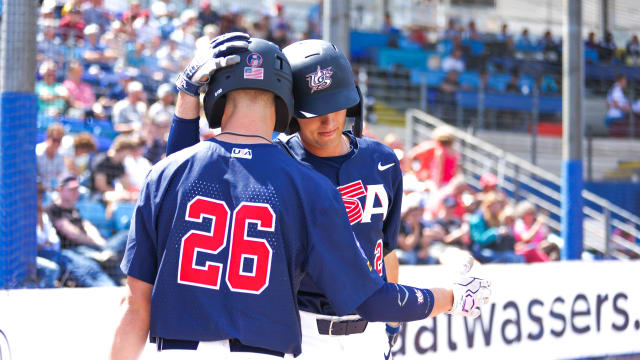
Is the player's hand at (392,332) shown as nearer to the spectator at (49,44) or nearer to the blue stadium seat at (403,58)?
the spectator at (49,44)

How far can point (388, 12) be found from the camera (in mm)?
18109

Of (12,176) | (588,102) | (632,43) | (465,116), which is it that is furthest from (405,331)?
(632,43)

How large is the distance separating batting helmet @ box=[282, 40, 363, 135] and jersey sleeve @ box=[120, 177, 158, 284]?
0.78m

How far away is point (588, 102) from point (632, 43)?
2678 mm

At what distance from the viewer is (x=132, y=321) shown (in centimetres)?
199

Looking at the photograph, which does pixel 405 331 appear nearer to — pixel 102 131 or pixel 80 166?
pixel 80 166

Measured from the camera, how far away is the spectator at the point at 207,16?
1284 centimetres

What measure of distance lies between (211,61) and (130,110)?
699 cm

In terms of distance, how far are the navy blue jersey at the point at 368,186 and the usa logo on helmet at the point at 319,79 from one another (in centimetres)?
39

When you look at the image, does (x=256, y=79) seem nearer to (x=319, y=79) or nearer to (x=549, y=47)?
(x=319, y=79)

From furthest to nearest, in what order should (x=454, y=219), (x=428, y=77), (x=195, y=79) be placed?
(x=428, y=77), (x=454, y=219), (x=195, y=79)

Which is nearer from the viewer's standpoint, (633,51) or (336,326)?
(336,326)

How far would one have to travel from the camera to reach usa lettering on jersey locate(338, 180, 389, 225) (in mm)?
2775

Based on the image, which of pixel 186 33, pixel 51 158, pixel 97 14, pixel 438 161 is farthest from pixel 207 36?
pixel 51 158
